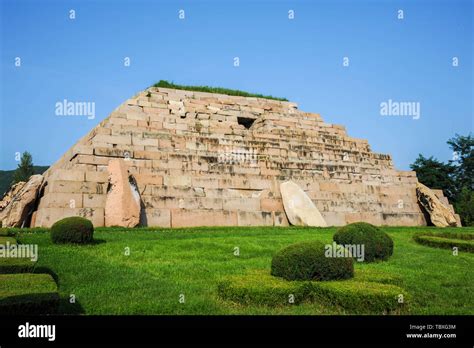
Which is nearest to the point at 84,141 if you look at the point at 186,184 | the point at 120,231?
the point at 186,184

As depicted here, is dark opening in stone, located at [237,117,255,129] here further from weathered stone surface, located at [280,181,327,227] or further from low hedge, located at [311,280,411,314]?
low hedge, located at [311,280,411,314]

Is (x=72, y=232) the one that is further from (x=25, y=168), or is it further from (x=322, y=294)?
(x=25, y=168)

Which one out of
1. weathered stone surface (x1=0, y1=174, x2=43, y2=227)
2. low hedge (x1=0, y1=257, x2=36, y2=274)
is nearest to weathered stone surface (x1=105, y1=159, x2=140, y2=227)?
weathered stone surface (x1=0, y1=174, x2=43, y2=227)

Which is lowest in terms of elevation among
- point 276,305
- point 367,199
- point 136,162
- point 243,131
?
point 276,305

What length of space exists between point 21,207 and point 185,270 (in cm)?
1060

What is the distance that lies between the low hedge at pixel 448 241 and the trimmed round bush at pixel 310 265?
25.7ft

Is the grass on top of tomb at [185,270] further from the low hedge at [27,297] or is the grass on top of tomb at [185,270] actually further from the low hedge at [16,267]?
the low hedge at [27,297]

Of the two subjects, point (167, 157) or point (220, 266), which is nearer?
point (220, 266)

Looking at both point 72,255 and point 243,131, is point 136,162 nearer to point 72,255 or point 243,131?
point 243,131

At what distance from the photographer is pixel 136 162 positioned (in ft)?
65.1

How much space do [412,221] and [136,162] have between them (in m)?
14.4

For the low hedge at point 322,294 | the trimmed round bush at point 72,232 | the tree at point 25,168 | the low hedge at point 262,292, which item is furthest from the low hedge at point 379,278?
the tree at point 25,168

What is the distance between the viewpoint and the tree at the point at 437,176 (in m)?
42.1

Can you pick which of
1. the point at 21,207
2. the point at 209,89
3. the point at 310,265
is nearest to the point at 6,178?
the point at 209,89
